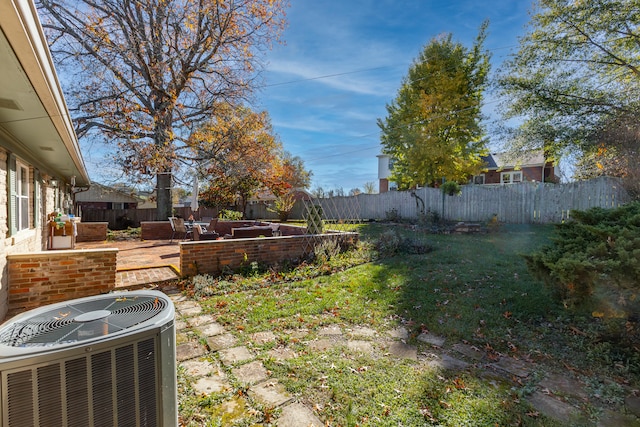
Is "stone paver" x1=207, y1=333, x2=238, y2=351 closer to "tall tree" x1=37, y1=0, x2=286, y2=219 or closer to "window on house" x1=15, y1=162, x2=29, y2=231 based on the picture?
"window on house" x1=15, y1=162, x2=29, y2=231

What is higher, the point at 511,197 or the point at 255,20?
the point at 255,20

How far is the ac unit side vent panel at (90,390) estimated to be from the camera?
1.10 m

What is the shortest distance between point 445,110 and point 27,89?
16.9 m

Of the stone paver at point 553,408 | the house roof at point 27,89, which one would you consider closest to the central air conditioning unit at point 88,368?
the house roof at point 27,89

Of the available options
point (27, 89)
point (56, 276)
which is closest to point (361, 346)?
point (27, 89)

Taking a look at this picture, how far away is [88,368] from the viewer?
1207mm

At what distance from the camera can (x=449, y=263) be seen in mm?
6402

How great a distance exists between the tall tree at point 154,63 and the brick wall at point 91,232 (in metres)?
2.55

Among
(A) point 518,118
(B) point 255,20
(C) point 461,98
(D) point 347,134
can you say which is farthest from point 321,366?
(D) point 347,134

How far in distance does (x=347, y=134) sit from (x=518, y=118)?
15.8 metres

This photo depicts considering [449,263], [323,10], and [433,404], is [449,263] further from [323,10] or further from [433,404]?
[323,10]

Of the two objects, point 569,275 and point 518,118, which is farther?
point 518,118

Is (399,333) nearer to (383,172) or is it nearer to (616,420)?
(616,420)

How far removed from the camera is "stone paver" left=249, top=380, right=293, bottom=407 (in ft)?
7.61
